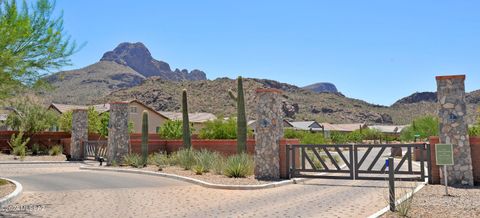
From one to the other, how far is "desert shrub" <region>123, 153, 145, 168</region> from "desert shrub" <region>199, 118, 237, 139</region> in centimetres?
928

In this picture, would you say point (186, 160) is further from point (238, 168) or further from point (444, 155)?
point (444, 155)

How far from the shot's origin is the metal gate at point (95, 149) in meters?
31.0

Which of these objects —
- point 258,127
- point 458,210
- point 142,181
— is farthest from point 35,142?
point 458,210

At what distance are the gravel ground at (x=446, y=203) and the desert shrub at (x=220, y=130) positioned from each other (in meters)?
20.0

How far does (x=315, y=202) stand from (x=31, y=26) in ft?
29.6

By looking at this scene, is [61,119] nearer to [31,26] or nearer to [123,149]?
[123,149]

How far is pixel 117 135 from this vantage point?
26125 mm

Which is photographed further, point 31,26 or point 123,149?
point 123,149

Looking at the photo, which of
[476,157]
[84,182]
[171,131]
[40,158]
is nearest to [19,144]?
[40,158]

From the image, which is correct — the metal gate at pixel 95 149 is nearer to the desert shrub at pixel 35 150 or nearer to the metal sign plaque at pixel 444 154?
the desert shrub at pixel 35 150

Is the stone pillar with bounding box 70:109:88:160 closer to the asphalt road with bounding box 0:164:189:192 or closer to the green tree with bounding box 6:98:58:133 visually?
the green tree with bounding box 6:98:58:133

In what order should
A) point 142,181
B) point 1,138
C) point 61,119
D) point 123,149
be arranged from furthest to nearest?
point 61,119
point 1,138
point 123,149
point 142,181

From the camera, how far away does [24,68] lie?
40.1ft

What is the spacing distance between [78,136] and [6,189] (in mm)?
18518
